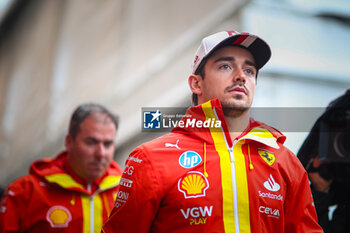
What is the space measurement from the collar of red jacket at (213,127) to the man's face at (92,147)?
1.49 metres

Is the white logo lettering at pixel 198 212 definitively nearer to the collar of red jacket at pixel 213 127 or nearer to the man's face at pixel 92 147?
the collar of red jacket at pixel 213 127

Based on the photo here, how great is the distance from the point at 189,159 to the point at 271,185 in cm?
43

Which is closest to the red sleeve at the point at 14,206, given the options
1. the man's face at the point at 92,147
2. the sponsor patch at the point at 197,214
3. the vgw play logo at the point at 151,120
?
the man's face at the point at 92,147

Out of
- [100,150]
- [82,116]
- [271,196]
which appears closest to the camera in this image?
[271,196]

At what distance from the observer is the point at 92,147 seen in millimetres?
3971

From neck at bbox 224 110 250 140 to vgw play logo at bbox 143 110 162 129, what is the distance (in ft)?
2.07

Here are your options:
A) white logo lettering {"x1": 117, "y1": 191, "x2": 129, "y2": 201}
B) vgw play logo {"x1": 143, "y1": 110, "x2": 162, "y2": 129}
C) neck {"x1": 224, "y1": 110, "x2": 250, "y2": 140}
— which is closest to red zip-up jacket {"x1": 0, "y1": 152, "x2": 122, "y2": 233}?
vgw play logo {"x1": 143, "y1": 110, "x2": 162, "y2": 129}

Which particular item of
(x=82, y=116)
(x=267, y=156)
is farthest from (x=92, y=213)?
(x=267, y=156)

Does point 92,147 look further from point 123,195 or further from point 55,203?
point 123,195

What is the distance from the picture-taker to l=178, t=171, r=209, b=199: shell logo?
7.55 ft

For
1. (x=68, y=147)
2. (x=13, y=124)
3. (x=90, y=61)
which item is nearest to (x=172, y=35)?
(x=90, y=61)

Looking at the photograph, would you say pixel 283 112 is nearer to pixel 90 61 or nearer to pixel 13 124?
pixel 90 61

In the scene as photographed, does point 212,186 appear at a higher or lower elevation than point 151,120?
lower

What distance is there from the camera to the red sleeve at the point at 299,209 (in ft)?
7.82
